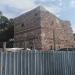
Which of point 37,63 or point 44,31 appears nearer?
point 37,63

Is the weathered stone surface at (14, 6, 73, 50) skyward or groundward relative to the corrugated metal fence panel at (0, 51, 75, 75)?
skyward

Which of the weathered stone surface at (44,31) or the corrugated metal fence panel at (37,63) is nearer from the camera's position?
the corrugated metal fence panel at (37,63)

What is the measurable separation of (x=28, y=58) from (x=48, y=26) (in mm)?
21032

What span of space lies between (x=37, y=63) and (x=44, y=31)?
65.2ft

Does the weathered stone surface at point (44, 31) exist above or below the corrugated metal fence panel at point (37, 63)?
above

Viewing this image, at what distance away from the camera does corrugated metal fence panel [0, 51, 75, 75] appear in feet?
20.6

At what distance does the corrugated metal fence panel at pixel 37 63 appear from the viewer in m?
6.28

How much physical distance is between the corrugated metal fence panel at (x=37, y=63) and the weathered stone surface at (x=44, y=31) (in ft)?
58.1

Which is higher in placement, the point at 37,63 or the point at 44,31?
the point at 44,31

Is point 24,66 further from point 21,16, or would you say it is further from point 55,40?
point 21,16

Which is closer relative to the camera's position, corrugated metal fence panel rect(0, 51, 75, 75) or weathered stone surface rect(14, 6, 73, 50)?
corrugated metal fence panel rect(0, 51, 75, 75)

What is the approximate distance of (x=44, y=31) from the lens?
27047mm

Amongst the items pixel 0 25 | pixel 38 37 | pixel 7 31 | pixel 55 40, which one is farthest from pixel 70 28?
pixel 0 25

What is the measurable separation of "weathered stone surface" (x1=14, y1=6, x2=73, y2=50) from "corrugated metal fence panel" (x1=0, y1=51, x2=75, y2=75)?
1770 cm
